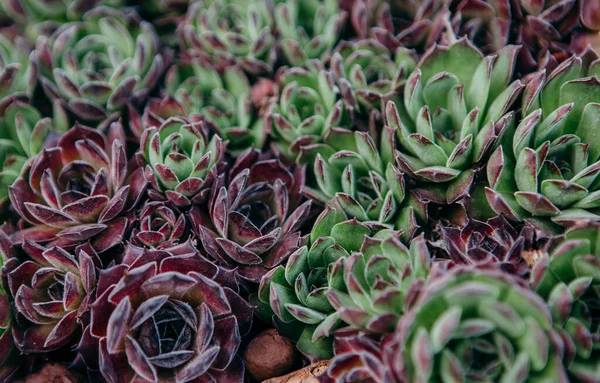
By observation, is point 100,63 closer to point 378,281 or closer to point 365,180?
point 365,180

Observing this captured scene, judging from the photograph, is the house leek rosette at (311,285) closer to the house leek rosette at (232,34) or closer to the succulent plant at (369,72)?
the succulent plant at (369,72)

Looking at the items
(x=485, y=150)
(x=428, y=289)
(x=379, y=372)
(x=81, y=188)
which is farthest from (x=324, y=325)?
(x=81, y=188)

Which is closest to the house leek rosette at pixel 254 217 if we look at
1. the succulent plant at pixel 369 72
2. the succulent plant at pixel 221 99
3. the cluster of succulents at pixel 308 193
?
the cluster of succulents at pixel 308 193

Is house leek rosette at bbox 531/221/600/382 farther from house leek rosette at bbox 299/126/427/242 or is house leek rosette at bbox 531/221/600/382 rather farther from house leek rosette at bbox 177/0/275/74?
house leek rosette at bbox 177/0/275/74

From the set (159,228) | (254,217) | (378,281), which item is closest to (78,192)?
(159,228)

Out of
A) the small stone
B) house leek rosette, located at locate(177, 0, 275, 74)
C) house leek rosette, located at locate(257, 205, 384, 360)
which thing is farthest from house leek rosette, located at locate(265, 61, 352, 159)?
the small stone
